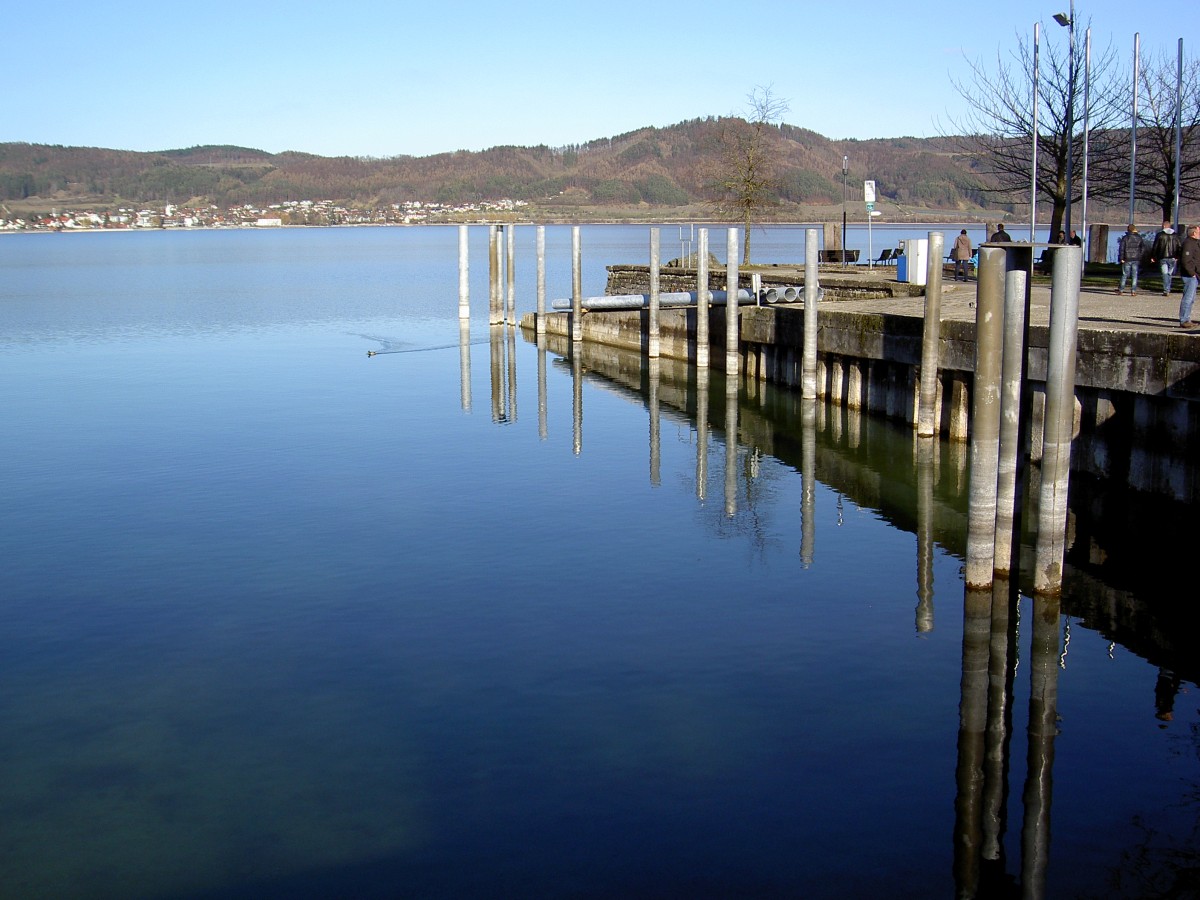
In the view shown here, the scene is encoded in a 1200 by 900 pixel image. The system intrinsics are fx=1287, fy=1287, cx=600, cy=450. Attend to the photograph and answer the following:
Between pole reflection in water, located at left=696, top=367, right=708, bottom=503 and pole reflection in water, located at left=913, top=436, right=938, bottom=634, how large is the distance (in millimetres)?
3397

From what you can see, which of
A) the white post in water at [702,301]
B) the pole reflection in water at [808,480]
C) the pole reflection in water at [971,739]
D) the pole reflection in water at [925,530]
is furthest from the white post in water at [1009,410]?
the white post in water at [702,301]

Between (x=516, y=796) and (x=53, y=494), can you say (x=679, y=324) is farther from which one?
(x=516, y=796)

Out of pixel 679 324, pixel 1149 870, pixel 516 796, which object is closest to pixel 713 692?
pixel 516 796

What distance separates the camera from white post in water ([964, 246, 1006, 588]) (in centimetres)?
1363

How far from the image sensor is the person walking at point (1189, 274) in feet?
63.3

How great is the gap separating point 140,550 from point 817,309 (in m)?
15.0

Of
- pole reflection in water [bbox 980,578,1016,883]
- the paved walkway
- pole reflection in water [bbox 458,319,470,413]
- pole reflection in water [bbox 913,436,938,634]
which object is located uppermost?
the paved walkway

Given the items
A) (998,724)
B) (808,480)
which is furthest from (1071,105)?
(998,724)

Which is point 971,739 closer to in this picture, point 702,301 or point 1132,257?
point 1132,257

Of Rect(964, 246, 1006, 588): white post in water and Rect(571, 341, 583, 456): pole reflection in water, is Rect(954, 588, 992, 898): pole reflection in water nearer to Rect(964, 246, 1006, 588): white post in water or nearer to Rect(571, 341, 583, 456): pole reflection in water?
Rect(964, 246, 1006, 588): white post in water

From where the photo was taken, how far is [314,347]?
43.0m

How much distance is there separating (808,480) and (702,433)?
4.69 m

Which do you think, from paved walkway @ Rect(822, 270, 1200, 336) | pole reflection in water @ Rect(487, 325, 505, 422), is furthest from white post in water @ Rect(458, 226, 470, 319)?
paved walkway @ Rect(822, 270, 1200, 336)

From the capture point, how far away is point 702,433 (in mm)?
25906
